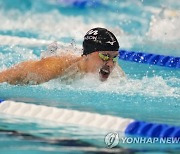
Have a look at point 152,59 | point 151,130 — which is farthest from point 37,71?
point 152,59

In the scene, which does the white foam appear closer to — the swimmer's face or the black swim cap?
the swimmer's face

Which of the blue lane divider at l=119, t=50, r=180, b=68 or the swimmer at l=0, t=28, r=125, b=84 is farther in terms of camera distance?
the blue lane divider at l=119, t=50, r=180, b=68

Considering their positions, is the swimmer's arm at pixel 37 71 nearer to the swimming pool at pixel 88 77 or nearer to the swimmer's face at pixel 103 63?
the swimming pool at pixel 88 77

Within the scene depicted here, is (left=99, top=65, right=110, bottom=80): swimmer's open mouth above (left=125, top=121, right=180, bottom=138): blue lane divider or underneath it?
above

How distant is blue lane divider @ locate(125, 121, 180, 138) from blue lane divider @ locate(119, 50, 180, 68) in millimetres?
3373

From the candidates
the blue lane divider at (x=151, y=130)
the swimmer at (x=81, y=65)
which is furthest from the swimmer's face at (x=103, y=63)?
the blue lane divider at (x=151, y=130)

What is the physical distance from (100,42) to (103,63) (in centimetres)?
21

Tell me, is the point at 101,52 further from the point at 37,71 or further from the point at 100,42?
the point at 37,71

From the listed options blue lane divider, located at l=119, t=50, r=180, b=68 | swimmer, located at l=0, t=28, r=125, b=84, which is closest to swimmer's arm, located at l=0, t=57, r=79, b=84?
swimmer, located at l=0, t=28, r=125, b=84

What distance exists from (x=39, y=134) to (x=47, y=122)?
300 millimetres

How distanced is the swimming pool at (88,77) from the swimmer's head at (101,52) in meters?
0.14

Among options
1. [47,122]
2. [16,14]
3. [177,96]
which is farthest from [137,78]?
[16,14]

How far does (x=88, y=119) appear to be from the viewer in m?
3.79

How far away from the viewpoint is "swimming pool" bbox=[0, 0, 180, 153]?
344 centimetres
